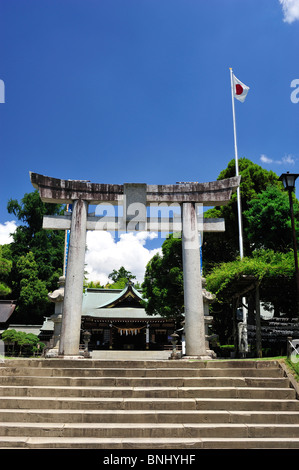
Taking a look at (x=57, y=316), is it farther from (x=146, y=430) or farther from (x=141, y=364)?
(x=146, y=430)

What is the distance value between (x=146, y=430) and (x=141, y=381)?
1.47 metres

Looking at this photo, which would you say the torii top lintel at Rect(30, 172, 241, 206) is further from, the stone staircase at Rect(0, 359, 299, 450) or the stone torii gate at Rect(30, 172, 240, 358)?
the stone staircase at Rect(0, 359, 299, 450)

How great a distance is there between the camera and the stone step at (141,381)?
6.59m

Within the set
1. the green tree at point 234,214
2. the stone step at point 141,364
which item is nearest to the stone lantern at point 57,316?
the stone step at point 141,364

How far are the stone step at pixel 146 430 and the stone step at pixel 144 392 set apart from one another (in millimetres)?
854

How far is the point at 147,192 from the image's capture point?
10.9m

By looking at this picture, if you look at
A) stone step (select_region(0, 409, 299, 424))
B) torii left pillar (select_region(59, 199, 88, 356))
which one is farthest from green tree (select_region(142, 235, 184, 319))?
stone step (select_region(0, 409, 299, 424))

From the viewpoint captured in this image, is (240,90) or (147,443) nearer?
(147,443)

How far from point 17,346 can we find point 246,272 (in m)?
16.7

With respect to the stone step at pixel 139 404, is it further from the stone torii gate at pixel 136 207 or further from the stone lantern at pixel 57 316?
the stone lantern at pixel 57 316

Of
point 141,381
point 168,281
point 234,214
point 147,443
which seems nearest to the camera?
point 147,443

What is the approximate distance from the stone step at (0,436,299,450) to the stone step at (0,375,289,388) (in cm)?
152

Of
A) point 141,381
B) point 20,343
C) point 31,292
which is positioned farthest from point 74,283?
point 31,292
